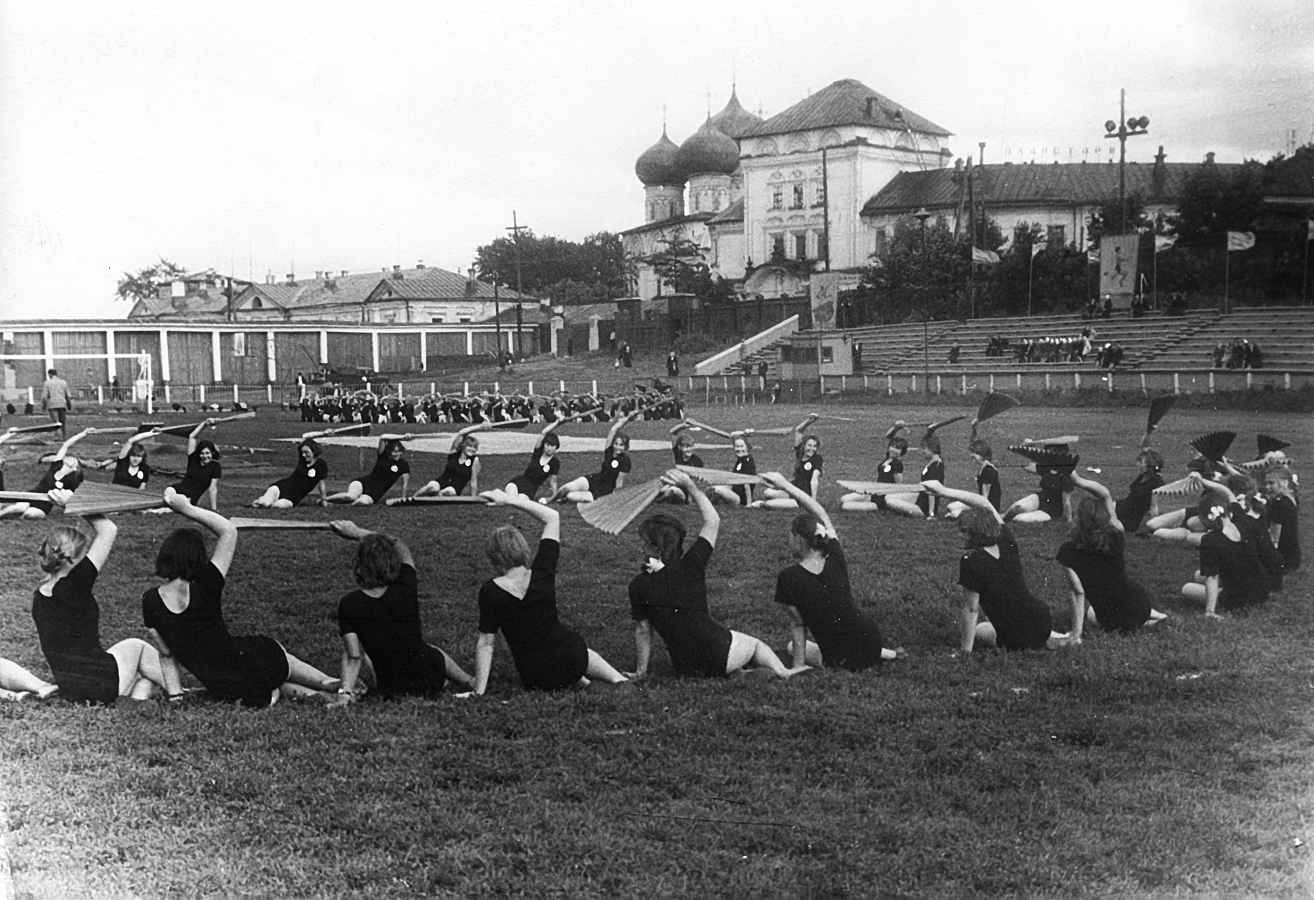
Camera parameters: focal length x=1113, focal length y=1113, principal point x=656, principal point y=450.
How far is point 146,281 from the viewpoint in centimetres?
1247

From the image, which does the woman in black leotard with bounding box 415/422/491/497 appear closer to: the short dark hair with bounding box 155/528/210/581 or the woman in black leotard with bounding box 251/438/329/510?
the woman in black leotard with bounding box 251/438/329/510

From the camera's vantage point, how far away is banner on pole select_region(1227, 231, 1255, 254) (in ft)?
39.4

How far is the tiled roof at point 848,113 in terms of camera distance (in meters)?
11.9

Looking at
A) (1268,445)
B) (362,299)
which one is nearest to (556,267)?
(362,299)

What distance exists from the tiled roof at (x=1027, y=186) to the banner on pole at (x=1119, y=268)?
5.99 meters

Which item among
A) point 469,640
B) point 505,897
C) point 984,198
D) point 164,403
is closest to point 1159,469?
point 469,640

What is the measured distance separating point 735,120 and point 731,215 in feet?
26.7

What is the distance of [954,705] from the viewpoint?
19.9 feet

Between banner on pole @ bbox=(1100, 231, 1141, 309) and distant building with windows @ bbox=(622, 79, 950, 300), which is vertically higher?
distant building with windows @ bbox=(622, 79, 950, 300)

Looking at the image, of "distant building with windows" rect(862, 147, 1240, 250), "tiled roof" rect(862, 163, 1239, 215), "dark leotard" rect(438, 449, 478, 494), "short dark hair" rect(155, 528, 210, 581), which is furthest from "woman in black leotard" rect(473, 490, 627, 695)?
"distant building with windows" rect(862, 147, 1240, 250)

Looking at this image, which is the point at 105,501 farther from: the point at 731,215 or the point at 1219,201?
the point at 731,215

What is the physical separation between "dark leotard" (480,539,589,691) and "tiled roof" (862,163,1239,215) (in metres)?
17.2

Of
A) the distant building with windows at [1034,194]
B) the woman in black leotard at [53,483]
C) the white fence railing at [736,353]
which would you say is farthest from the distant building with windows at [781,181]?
the woman in black leotard at [53,483]

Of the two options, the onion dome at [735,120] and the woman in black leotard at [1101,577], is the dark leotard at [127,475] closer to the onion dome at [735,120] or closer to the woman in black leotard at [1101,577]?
the onion dome at [735,120]
